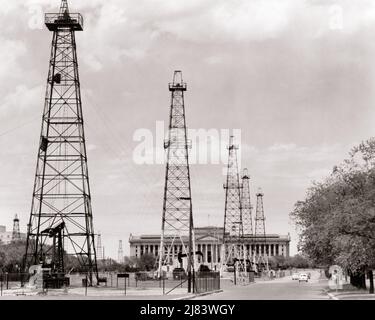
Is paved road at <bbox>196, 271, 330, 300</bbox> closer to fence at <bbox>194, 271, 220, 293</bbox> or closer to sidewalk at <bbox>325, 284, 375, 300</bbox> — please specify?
sidewalk at <bbox>325, 284, 375, 300</bbox>

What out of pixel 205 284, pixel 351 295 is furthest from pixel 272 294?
pixel 205 284

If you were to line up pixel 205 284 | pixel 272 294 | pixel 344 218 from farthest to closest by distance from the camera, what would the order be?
pixel 205 284 → pixel 272 294 → pixel 344 218

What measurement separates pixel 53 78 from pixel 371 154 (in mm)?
27868

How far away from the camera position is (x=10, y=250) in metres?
106

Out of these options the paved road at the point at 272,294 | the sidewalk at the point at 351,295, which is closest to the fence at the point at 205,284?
the paved road at the point at 272,294

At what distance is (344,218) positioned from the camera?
35562mm

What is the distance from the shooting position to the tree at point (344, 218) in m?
33.8

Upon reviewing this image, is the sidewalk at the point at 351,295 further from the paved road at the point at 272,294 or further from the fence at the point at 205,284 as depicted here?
the fence at the point at 205,284

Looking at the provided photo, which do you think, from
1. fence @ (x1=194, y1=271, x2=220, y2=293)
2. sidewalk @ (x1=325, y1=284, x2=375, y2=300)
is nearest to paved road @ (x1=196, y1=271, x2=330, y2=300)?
sidewalk @ (x1=325, y1=284, x2=375, y2=300)

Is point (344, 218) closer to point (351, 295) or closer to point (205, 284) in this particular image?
point (351, 295)

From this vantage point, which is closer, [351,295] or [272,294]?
[351,295]

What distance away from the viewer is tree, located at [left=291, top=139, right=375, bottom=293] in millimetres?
33781

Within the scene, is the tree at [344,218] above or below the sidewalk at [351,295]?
above

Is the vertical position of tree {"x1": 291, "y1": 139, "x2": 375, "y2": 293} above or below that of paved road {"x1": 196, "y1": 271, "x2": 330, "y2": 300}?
above
